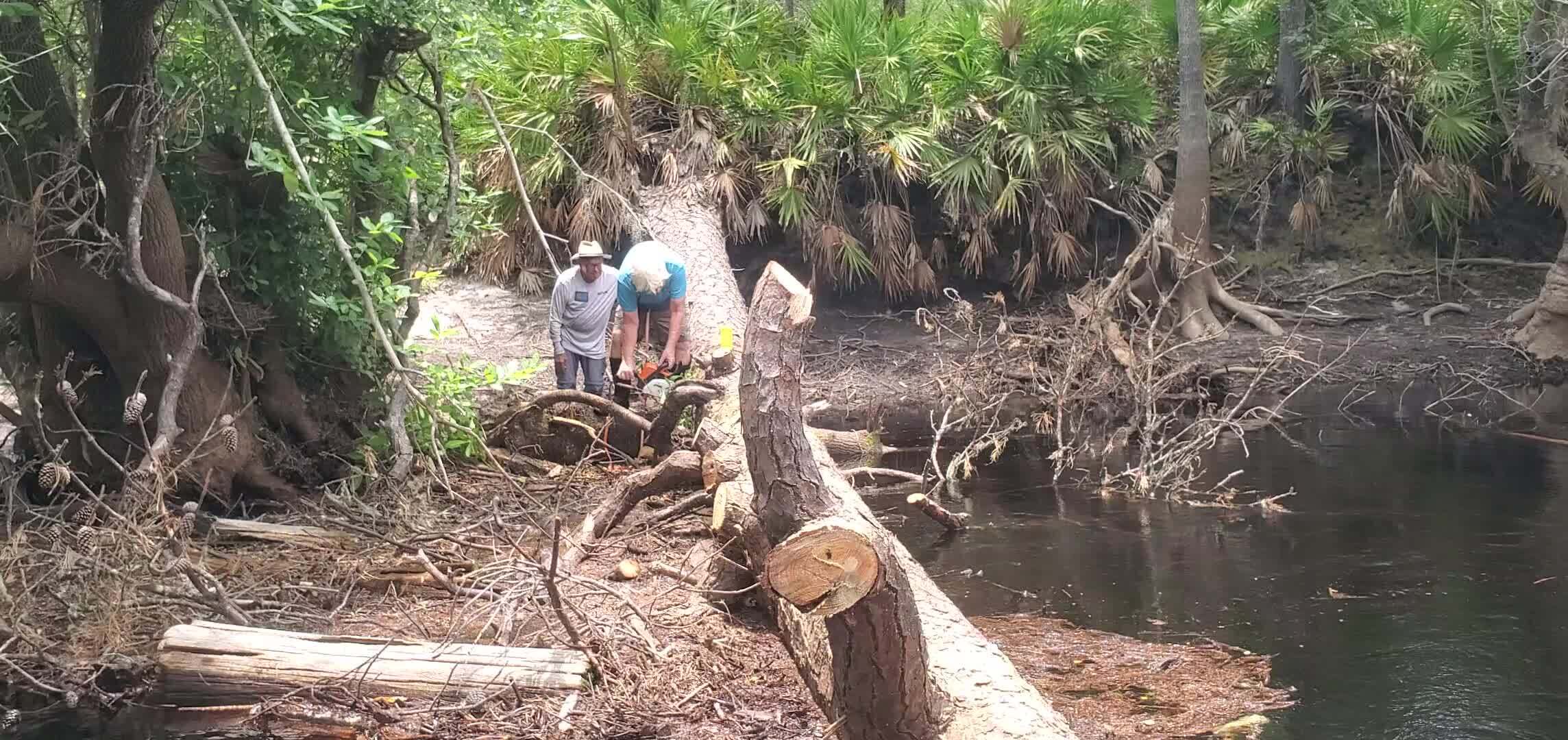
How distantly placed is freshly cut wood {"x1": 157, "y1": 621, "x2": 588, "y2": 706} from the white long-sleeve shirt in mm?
4324

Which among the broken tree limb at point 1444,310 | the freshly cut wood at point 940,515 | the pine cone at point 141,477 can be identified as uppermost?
the broken tree limb at point 1444,310

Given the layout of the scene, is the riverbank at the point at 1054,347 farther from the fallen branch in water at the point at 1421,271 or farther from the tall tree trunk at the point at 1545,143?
the tall tree trunk at the point at 1545,143

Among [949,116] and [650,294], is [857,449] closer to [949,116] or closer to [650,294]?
[650,294]

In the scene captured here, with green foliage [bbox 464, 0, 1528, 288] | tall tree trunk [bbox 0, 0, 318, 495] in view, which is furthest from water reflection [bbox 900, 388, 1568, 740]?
green foliage [bbox 464, 0, 1528, 288]

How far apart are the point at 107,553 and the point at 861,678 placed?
3.85 metres

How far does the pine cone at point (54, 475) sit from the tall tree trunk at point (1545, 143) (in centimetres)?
1246

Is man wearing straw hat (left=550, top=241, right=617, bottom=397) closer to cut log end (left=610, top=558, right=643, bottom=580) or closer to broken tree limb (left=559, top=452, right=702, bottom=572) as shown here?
broken tree limb (left=559, top=452, right=702, bottom=572)

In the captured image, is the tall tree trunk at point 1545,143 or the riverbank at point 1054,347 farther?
the tall tree trunk at point 1545,143

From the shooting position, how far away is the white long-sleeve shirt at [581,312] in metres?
9.51

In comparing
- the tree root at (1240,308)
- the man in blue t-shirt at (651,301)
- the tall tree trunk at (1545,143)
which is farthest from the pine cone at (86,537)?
the tall tree trunk at (1545,143)

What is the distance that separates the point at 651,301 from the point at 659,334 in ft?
2.16

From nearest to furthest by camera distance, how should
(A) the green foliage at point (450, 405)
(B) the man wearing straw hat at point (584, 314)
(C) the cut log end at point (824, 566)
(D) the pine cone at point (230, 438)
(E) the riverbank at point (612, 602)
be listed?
(C) the cut log end at point (824, 566) < (E) the riverbank at point (612, 602) < (D) the pine cone at point (230, 438) < (A) the green foliage at point (450, 405) < (B) the man wearing straw hat at point (584, 314)

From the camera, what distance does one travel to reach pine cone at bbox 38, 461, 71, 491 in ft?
19.7

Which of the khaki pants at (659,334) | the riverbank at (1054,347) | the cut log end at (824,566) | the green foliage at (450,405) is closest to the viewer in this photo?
the cut log end at (824,566)
